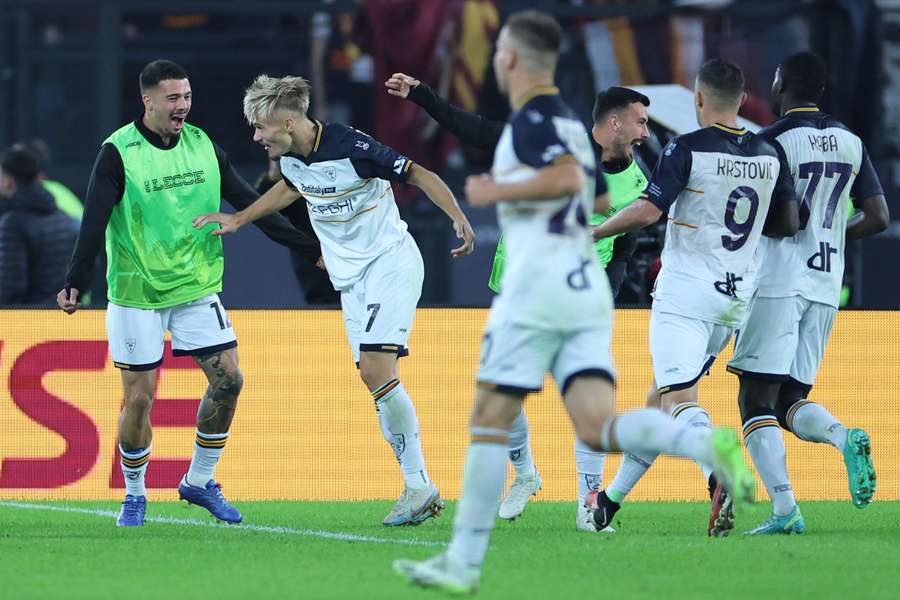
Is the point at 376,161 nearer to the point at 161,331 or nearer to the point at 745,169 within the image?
the point at 161,331

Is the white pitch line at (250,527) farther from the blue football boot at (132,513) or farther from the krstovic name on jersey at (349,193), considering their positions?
the krstovic name on jersey at (349,193)

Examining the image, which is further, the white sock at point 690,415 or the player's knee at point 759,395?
the player's knee at point 759,395

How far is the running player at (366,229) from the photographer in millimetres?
9047

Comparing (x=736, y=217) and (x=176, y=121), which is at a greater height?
(x=176, y=121)

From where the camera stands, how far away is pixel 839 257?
9102mm

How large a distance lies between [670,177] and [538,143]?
6.34ft

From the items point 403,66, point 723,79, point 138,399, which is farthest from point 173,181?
point 403,66

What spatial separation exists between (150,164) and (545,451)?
297 cm

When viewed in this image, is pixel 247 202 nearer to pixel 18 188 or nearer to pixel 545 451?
pixel 545 451

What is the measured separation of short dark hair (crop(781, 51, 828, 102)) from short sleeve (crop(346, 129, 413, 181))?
6.18 ft

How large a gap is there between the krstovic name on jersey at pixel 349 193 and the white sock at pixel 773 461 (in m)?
2.02

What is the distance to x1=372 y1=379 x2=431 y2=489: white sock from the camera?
9.13 m

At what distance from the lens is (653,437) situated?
651 centimetres

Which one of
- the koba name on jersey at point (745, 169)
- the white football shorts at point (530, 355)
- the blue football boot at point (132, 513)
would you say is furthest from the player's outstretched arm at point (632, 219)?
the blue football boot at point (132, 513)
